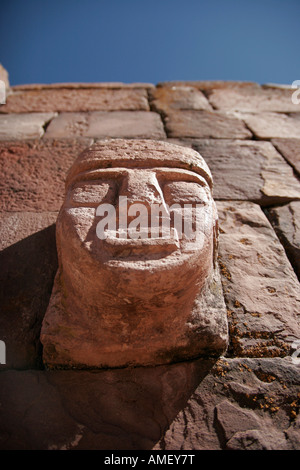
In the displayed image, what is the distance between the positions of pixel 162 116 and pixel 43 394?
2964mm

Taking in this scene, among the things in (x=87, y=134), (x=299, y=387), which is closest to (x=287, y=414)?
(x=299, y=387)

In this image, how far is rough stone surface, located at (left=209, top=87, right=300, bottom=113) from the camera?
154 inches

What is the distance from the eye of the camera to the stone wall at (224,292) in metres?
1.32

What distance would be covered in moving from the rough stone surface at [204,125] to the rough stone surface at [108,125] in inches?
5.5

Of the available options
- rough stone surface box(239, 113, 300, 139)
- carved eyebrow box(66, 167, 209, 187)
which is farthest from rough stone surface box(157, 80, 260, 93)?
carved eyebrow box(66, 167, 209, 187)

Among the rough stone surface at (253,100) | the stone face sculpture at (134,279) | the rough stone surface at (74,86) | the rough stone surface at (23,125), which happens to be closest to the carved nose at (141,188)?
the stone face sculpture at (134,279)

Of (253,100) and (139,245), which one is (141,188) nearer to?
(139,245)

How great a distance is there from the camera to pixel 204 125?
3.45 meters

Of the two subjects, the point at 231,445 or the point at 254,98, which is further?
the point at 254,98

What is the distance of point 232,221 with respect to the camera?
93.8 inches

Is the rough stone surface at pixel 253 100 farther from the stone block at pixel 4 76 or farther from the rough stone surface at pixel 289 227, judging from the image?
the stone block at pixel 4 76

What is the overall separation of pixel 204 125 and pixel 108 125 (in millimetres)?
952

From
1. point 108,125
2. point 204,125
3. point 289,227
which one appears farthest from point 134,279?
point 204,125

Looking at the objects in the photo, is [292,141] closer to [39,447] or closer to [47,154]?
[47,154]
